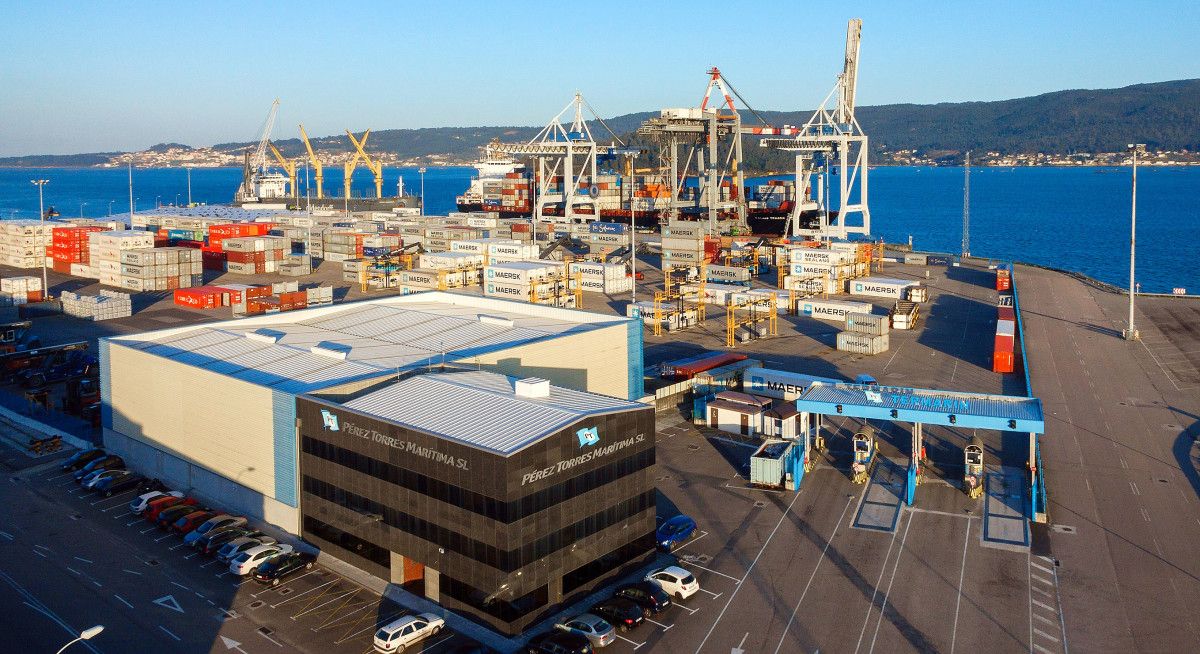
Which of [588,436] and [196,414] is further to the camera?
[196,414]

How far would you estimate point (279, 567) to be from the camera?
17.9m

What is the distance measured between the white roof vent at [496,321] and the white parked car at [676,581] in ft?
37.6

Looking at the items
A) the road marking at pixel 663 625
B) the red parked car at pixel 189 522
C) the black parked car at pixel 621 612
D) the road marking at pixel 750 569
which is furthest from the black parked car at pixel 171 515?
the road marking at pixel 750 569

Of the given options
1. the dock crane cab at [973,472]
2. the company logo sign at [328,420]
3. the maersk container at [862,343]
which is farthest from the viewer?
the maersk container at [862,343]

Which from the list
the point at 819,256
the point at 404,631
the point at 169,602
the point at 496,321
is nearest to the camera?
the point at 404,631

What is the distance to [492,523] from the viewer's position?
16.2 metres

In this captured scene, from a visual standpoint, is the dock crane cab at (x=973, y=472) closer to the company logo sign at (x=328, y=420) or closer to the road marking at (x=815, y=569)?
the road marking at (x=815, y=569)

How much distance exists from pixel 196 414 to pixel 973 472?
17788 mm

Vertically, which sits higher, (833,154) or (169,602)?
(833,154)

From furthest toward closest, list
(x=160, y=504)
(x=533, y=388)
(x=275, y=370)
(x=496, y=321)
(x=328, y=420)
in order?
(x=496, y=321) → (x=275, y=370) → (x=160, y=504) → (x=533, y=388) → (x=328, y=420)

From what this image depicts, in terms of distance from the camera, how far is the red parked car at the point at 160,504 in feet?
67.7

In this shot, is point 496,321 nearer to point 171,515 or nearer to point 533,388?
point 533,388

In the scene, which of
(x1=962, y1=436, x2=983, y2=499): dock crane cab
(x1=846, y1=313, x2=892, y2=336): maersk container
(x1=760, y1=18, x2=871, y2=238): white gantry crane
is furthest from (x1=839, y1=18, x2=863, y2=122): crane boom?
(x1=962, y1=436, x2=983, y2=499): dock crane cab

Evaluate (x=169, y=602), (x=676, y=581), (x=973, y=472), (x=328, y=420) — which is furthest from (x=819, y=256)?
(x=169, y=602)
